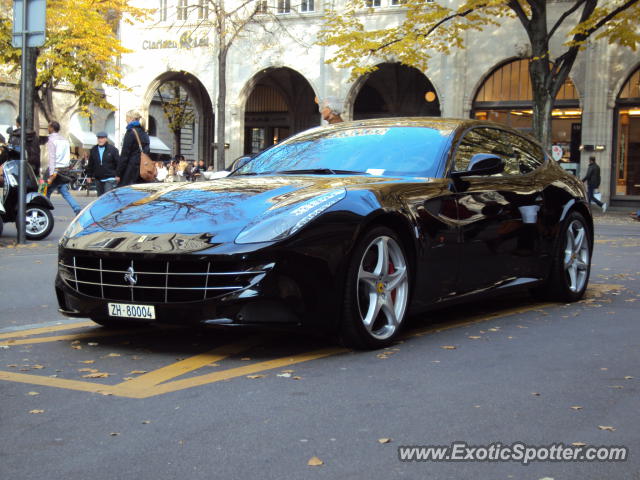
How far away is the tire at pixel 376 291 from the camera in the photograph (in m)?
5.36

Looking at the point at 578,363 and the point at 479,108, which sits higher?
the point at 479,108

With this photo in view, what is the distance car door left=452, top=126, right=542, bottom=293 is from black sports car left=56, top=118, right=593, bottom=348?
14mm

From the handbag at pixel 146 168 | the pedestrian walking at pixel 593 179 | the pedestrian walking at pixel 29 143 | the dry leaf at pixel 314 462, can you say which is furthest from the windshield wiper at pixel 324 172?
the pedestrian walking at pixel 593 179

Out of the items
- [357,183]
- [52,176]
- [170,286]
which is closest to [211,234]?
[170,286]

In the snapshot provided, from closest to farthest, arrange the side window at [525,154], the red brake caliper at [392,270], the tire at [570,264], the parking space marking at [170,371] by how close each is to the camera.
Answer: the parking space marking at [170,371]
the red brake caliper at [392,270]
the side window at [525,154]
the tire at [570,264]

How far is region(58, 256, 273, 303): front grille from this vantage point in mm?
5023

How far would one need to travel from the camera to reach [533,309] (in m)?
7.48

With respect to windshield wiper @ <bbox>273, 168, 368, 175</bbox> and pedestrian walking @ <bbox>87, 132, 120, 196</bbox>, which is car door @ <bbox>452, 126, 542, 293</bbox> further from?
pedestrian walking @ <bbox>87, 132, 120, 196</bbox>

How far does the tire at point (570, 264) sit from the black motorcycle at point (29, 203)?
27.8ft

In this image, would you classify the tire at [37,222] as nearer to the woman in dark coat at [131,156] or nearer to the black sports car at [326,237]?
the woman in dark coat at [131,156]

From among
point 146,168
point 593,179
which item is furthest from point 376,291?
point 593,179

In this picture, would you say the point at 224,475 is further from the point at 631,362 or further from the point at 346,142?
the point at 346,142

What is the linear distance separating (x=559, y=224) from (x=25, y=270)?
5.45 m

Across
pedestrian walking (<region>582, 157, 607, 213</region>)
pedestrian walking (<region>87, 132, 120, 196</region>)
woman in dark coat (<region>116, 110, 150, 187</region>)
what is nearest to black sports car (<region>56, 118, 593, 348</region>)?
woman in dark coat (<region>116, 110, 150, 187</region>)
